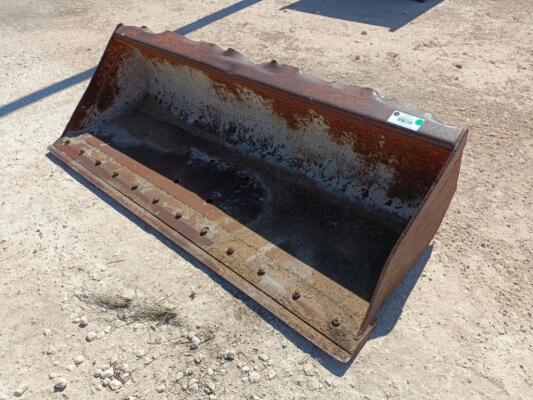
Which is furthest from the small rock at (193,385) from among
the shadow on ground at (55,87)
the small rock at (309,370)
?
the shadow on ground at (55,87)

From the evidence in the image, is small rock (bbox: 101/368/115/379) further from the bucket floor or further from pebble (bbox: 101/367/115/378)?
the bucket floor

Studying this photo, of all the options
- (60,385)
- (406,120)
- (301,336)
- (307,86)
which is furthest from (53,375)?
(406,120)

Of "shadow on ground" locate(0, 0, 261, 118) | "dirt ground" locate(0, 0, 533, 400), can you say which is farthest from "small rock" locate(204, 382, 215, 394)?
"shadow on ground" locate(0, 0, 261, 118)

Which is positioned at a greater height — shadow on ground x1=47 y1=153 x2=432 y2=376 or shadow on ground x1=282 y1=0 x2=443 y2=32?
shadow on ground x1=282 y1=0 x2=443 y2=32

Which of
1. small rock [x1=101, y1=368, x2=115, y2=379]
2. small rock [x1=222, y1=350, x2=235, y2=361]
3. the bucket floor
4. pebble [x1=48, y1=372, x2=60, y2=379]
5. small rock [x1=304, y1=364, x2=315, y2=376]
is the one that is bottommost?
pebble [x1=48, y1=372, x2=60, y2=379]

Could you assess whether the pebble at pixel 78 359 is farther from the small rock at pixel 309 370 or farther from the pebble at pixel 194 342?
the small rock at pixel 309 370

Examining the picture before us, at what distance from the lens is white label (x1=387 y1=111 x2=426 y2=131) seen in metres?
2.17

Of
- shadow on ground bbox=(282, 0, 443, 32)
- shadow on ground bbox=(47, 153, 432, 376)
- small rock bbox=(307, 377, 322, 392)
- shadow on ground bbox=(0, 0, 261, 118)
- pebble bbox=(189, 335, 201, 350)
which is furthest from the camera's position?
shadow on ground bbox=(282, 0, 443, 32)

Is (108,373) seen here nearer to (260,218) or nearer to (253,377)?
(253,377)

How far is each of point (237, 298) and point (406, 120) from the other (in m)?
1.29

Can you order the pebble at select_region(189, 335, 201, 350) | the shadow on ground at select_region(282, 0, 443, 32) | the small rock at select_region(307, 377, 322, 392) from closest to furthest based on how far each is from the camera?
the small rock at select_region(307, 377, 322, 392)
the pebble at select_region(189, 335, 201, 350)
the shadow on ground at select_region(282, 0, 443, 32)

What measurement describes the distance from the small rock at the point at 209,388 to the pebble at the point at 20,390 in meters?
0.87

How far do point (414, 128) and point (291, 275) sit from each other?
99cm

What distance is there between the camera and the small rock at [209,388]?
6.90 ft
